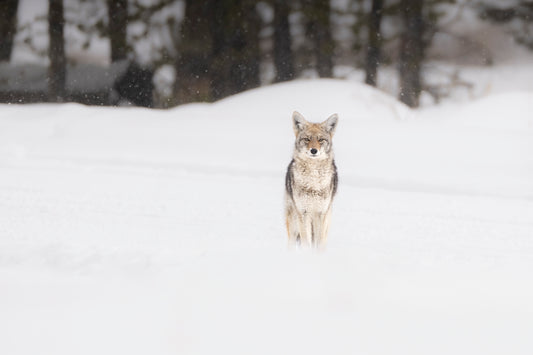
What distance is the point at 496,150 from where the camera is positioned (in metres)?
5.14

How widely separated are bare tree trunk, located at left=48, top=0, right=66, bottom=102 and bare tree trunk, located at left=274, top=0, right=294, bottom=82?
2.74 meters

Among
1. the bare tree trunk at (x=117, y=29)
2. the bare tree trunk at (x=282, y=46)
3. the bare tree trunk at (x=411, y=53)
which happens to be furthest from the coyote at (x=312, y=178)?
the bare tree trunk at (x=117, y=29)

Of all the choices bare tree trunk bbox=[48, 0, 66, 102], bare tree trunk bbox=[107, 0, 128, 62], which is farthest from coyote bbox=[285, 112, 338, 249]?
bare tree trunk bbox=[48, 0, 66, 102]

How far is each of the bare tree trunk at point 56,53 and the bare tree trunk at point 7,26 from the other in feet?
1.64

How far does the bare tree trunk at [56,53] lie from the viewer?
6176mm

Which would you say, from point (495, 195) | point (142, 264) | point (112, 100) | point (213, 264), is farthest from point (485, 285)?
point (112, 100)

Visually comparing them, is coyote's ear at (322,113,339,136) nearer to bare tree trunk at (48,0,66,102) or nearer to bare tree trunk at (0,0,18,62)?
bare tree trunk at (48,0,66,102)

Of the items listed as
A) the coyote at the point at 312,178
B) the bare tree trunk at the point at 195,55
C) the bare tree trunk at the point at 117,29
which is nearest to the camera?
the coyote at the point at 312,178

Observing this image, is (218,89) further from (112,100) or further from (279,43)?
(112,100)

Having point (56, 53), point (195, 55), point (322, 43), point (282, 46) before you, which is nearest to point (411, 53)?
point (322, 43)

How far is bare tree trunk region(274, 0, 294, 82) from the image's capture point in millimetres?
5863

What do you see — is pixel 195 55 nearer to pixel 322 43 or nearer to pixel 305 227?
pixel 322 43

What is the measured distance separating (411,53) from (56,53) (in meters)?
4.48

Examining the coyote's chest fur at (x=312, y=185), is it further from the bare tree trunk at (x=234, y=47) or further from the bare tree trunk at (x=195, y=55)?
the bare tree trunk at (x=195, y=55)
